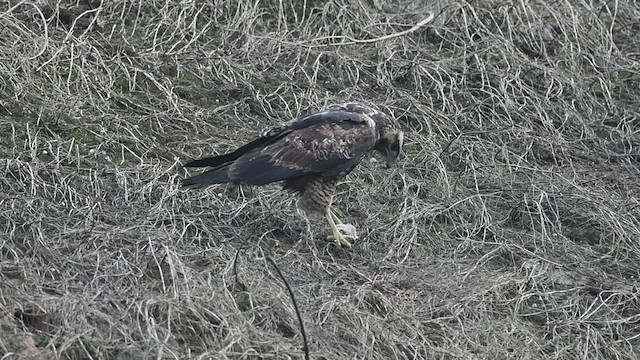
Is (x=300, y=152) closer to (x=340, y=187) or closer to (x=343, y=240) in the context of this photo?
(x=343, y=240)

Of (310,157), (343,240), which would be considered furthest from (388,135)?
(343,240)

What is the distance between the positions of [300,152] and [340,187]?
0.80 metres

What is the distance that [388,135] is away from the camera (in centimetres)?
566

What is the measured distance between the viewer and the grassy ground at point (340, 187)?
4598 mm

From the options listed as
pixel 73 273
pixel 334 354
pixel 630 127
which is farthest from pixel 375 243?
pixel 630 127

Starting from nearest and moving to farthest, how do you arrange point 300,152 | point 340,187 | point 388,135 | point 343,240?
point 300,152 < point 343,240 < point 388,135 < point 340,187

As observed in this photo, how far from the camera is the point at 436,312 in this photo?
5016mm

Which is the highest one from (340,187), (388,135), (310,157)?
(310,157)

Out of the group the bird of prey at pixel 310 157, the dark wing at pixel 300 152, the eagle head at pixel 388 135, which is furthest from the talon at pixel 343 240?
the eagle head at pixel 388 135

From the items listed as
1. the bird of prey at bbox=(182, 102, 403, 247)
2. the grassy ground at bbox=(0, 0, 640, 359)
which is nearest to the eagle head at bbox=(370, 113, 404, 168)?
the bird of prey at bbox=(182, 102, 403, 247)

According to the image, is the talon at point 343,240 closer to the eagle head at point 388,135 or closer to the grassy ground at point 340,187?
the grassy ground at point 340,187

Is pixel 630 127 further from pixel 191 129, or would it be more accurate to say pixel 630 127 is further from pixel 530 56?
pixel 191 129

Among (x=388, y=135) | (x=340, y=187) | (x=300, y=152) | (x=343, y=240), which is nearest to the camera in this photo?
(x=300, y=152)

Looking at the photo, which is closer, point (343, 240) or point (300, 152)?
point (300, 152)
